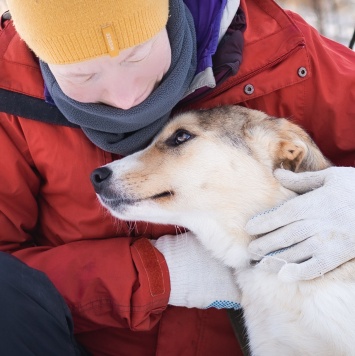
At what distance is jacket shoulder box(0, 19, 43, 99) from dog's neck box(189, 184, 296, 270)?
931 mm

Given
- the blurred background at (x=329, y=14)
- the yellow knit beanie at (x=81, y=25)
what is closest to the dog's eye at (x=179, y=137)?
the yellow knit beanie at (x=81, y=25)

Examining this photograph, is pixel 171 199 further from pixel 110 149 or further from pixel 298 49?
pixel 298 49

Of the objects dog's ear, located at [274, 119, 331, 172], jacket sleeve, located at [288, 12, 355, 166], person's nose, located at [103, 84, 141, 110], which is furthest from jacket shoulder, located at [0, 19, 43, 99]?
jacket sleeve, located at [288, 12, 355, 166]

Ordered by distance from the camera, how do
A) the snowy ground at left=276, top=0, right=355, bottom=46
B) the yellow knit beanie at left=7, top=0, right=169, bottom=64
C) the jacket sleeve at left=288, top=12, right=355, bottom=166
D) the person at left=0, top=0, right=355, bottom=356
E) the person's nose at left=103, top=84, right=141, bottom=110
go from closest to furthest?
the yellow knit beanie at left=7, top=0, right=169, bottom=64, the person at left=0, top=0, right=355, bottom=356, the person's nose at left=103, top=84, right=141, bottom=110, the jacket sleeve at left=288, top=12, right=355, bottom=166, the snowy ground at left=276, top=0, right=355, bottom=46

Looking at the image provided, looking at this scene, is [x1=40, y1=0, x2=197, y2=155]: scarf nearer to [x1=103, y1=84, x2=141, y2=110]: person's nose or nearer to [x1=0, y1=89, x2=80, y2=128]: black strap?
[x1=103, y1=84, x2=141, y2=110]: person's nose

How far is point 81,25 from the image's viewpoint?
1.61m

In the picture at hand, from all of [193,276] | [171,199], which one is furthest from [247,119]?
[193,276]

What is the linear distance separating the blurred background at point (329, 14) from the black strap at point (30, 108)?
12.4 feet

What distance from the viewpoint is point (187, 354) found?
2.37m

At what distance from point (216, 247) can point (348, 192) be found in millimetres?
629

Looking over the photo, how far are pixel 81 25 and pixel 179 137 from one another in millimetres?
751

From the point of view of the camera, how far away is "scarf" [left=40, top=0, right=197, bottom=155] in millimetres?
1942

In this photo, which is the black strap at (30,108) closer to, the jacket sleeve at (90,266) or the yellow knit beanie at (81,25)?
the jacket sleeve at (90,266)

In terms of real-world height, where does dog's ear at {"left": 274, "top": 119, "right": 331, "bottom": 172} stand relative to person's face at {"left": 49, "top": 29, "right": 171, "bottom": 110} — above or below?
below
